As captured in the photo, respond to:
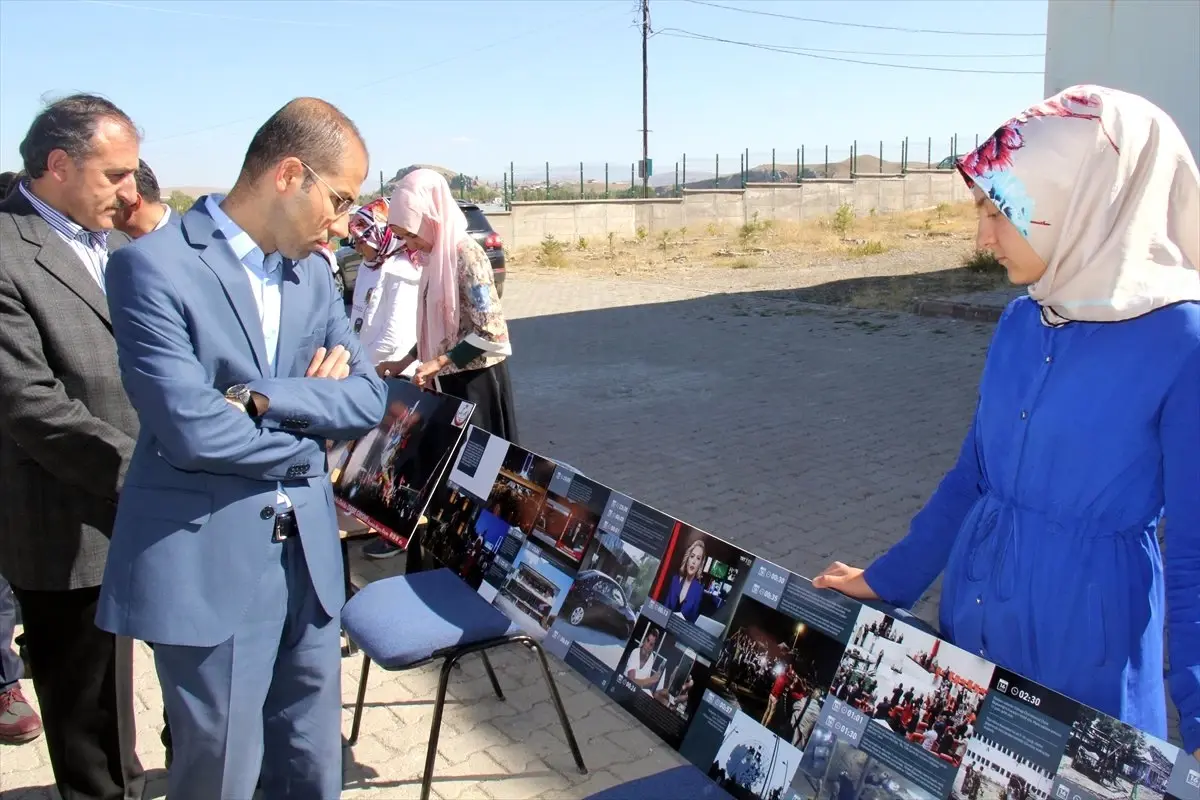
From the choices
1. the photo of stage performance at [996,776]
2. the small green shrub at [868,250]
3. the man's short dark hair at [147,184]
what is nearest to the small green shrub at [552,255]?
the small green shrub at [868,250]

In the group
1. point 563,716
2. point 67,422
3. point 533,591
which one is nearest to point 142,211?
point 67,422

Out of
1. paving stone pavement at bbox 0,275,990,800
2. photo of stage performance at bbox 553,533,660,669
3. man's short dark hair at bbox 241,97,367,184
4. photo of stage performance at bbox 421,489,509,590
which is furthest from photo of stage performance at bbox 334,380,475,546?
man's short dark hair at bbox 241,97,367,184

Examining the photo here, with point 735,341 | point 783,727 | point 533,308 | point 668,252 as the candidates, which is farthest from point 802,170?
point 783,727

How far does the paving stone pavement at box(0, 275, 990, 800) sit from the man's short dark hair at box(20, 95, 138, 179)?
2.07 meters

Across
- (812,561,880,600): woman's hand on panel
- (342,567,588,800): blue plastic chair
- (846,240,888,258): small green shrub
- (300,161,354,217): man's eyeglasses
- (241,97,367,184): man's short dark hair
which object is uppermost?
(241,97,367,184): man's short dark hair

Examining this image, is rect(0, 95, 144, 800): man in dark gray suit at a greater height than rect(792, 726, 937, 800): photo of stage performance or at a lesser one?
greater

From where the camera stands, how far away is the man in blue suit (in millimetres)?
1964

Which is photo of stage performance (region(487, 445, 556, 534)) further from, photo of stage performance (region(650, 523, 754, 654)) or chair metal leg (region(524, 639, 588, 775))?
photo of stage performance (region(650, 523, 754, 654))

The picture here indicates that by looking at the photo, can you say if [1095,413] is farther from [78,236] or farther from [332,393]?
[78,236]

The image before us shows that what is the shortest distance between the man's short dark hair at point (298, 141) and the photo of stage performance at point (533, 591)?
1.41 m

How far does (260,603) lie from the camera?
2.12 metres

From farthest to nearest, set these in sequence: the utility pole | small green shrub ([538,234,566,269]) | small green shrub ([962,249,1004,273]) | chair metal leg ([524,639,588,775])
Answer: the utility pole, small green shrub ([538,234,566,269]), small green shrub ([962,249,1004,273]), chair metal leg ([524,639,588,775])

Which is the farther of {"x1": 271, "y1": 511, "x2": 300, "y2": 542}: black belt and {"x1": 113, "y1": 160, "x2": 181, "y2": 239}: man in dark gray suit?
{"x1": 113, "y1": 160, "x2": 181, "y2": 239}: man in dark gray suit

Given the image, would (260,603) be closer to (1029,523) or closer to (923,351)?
(1029,523)
